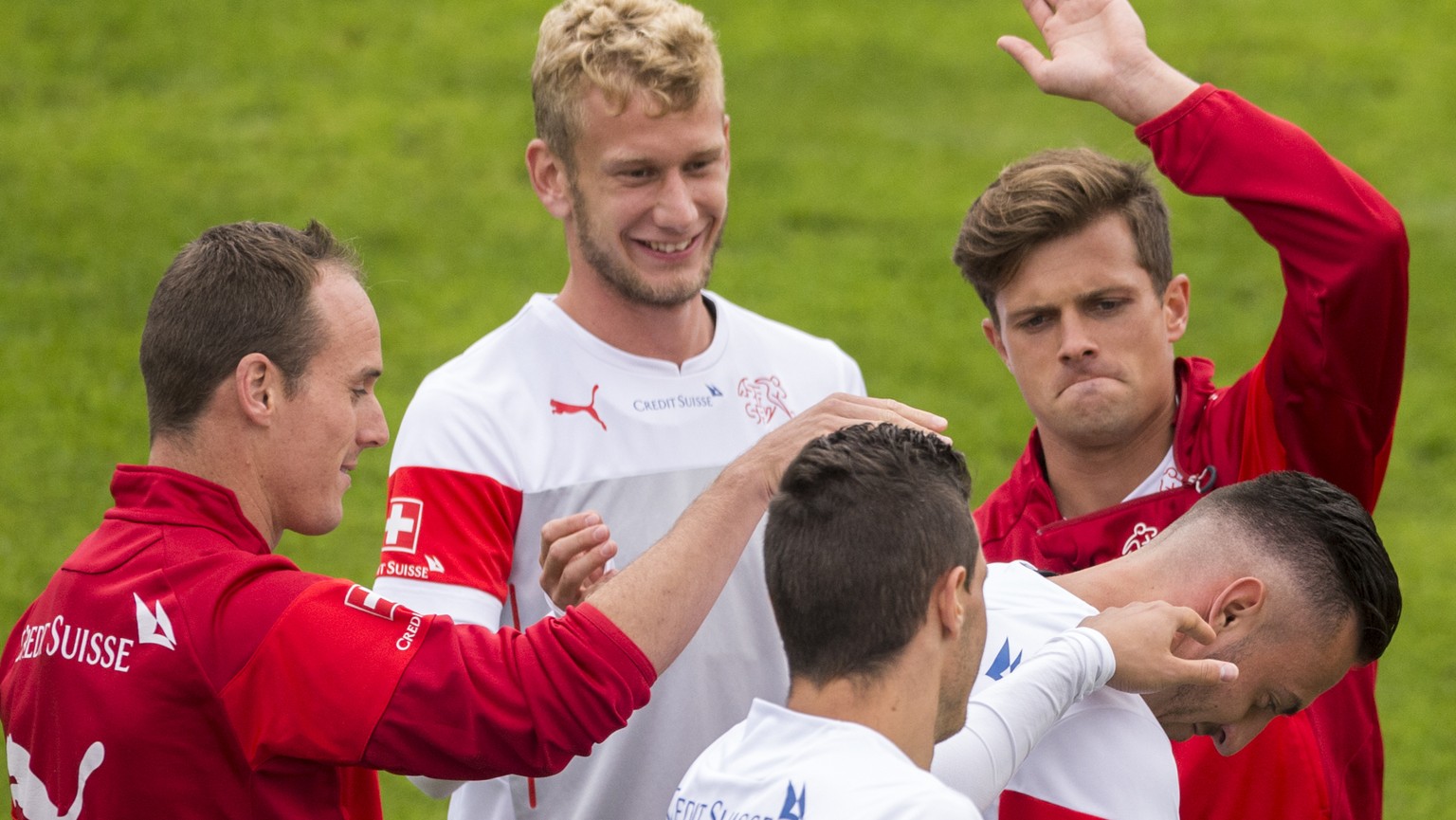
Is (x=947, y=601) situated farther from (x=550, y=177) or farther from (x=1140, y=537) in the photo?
(x=550, y=177)

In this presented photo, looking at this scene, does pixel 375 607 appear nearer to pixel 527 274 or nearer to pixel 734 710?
pixel 734 710

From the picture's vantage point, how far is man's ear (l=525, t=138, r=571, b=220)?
15.6ft

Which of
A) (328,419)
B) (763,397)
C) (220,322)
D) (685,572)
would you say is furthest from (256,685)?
(763,397)

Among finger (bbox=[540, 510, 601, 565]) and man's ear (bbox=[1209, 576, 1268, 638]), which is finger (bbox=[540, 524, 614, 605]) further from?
man's ear (bbox=[1209, 576, 1268, 638])

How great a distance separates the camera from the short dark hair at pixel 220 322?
343 centimetres

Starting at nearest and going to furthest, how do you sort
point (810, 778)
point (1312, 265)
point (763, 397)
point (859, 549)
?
point (810, 778)
point (859, 549)
point (1312, 265)
point (763, 397)

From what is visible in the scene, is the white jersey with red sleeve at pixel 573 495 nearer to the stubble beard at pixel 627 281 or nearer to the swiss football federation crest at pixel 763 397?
the swiss football federation crest at pixel 763 397

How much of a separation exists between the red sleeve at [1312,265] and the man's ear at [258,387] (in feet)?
7.21

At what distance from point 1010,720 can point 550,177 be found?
236 cm

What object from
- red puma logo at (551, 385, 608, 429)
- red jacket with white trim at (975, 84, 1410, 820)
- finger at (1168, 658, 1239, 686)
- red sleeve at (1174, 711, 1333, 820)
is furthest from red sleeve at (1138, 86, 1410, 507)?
red puma logo at (551, 385, 608, 429)

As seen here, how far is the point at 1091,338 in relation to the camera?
14.4 feet

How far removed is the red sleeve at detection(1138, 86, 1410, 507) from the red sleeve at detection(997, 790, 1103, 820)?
1.35m

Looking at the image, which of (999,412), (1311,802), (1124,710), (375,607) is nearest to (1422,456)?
(999,412)

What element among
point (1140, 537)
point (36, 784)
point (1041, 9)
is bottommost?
point (36, 784)
